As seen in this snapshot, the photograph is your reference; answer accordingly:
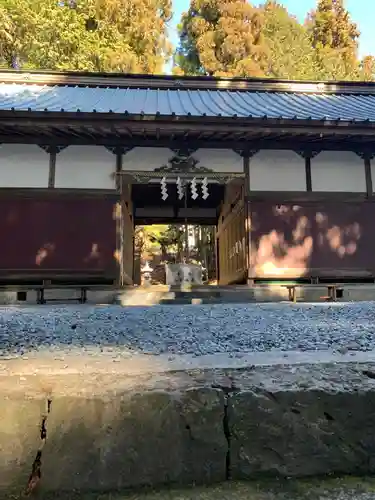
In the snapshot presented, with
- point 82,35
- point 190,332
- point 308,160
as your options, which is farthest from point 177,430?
point 82,35

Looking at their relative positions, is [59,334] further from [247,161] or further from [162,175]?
[247,161]

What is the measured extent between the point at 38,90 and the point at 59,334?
7863 millimetres

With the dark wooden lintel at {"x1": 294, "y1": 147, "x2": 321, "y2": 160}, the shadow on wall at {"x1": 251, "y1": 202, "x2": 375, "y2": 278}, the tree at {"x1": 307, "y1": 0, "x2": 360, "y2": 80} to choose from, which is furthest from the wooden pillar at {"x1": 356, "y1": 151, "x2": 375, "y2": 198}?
the tree at {"x1": 307, "y1": 0, "x2": 360, "y2": 80}

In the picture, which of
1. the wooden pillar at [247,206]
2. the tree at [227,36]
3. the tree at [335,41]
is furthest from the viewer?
the tree at [335,41]

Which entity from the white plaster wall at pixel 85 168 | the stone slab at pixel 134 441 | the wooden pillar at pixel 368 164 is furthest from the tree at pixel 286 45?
the stone slab at pixel 134 441

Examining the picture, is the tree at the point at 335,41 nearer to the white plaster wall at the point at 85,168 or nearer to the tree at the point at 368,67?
the tree at the point at 368,67

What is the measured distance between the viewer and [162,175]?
7.54m

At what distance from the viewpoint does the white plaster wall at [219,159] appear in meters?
7.62

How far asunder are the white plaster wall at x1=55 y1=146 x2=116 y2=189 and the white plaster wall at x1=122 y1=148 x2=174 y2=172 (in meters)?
0.28

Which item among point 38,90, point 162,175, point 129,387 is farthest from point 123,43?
point 129,387

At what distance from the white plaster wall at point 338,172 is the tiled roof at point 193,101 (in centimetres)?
75

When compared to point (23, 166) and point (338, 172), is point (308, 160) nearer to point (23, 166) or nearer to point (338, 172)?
point (338, 172)

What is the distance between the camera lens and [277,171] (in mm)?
7613

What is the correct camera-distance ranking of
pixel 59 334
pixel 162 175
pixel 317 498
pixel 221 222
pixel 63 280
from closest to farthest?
pixel 317 498 < pixel 59 334 < pixel 63 280 < pixel 162 175 < pixel 221 222
